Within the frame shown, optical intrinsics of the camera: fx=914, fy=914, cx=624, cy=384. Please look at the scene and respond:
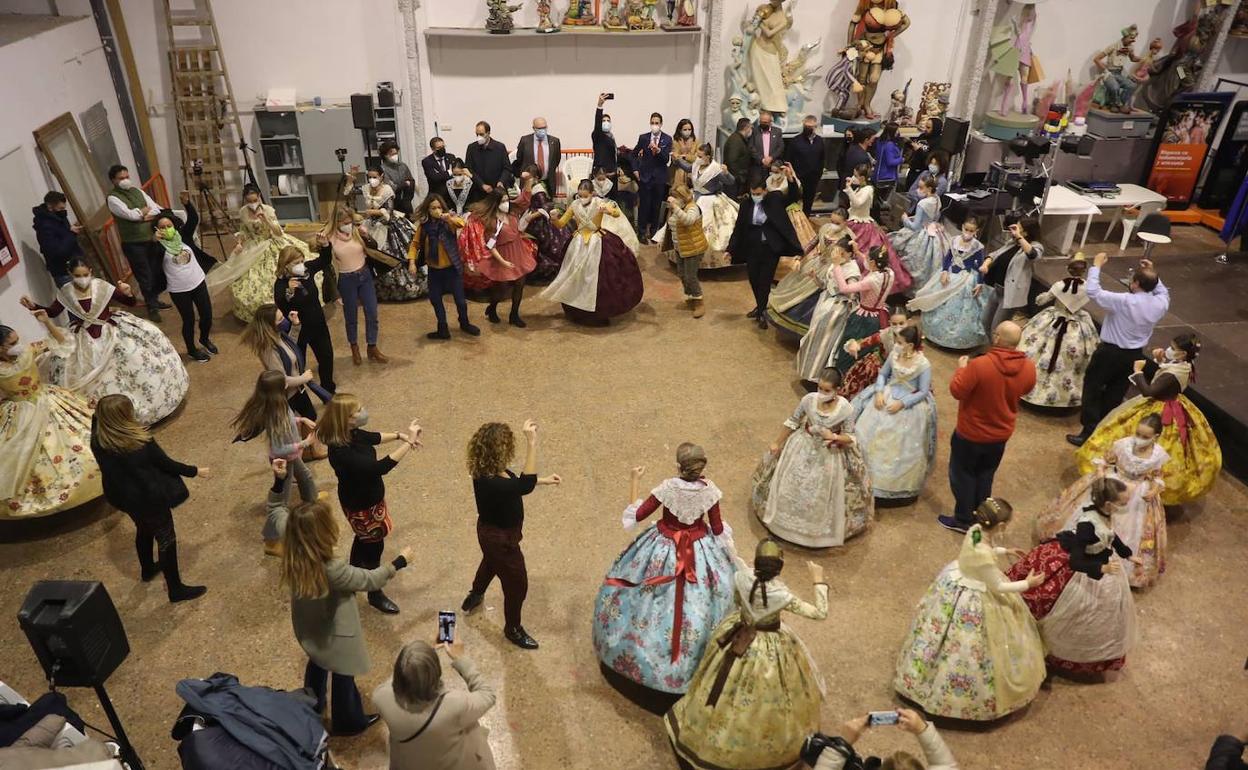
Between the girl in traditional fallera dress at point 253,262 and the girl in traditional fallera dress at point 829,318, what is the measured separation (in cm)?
456

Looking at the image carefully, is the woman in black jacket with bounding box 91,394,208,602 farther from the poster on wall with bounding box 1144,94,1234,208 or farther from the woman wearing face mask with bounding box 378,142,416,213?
the poster on wall with bounding box 1144,94,1234,208

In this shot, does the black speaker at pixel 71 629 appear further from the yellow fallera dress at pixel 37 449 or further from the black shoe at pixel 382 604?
the yellow fallera dress at pixel 37 449

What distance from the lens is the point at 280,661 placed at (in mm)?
4809

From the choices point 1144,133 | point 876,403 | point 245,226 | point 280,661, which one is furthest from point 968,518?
point 1144,133

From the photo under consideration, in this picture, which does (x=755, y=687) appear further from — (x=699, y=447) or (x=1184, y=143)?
(x=1184, y=143)

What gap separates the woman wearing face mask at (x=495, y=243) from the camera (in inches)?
313

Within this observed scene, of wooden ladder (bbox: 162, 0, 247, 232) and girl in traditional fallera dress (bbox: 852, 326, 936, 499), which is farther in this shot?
wooden ladder (bbox: 162, 0, 247, 232)

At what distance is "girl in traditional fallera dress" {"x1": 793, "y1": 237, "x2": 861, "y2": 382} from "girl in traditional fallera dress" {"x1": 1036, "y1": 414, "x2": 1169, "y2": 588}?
1.99m

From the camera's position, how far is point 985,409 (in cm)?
547

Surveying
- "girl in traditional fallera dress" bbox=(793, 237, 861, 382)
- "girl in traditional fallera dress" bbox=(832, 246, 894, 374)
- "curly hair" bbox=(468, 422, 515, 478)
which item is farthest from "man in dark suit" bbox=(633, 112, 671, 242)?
"curly hair" bbox=(468, 422, 515, 478)

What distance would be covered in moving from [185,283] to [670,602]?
17.1 ft

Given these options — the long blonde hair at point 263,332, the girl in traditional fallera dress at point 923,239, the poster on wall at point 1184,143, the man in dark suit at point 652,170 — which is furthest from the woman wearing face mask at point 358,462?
the poster on wall at point 1184,143

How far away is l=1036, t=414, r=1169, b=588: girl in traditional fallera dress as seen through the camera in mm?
5012

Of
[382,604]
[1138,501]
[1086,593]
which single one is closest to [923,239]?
[1138,501]
